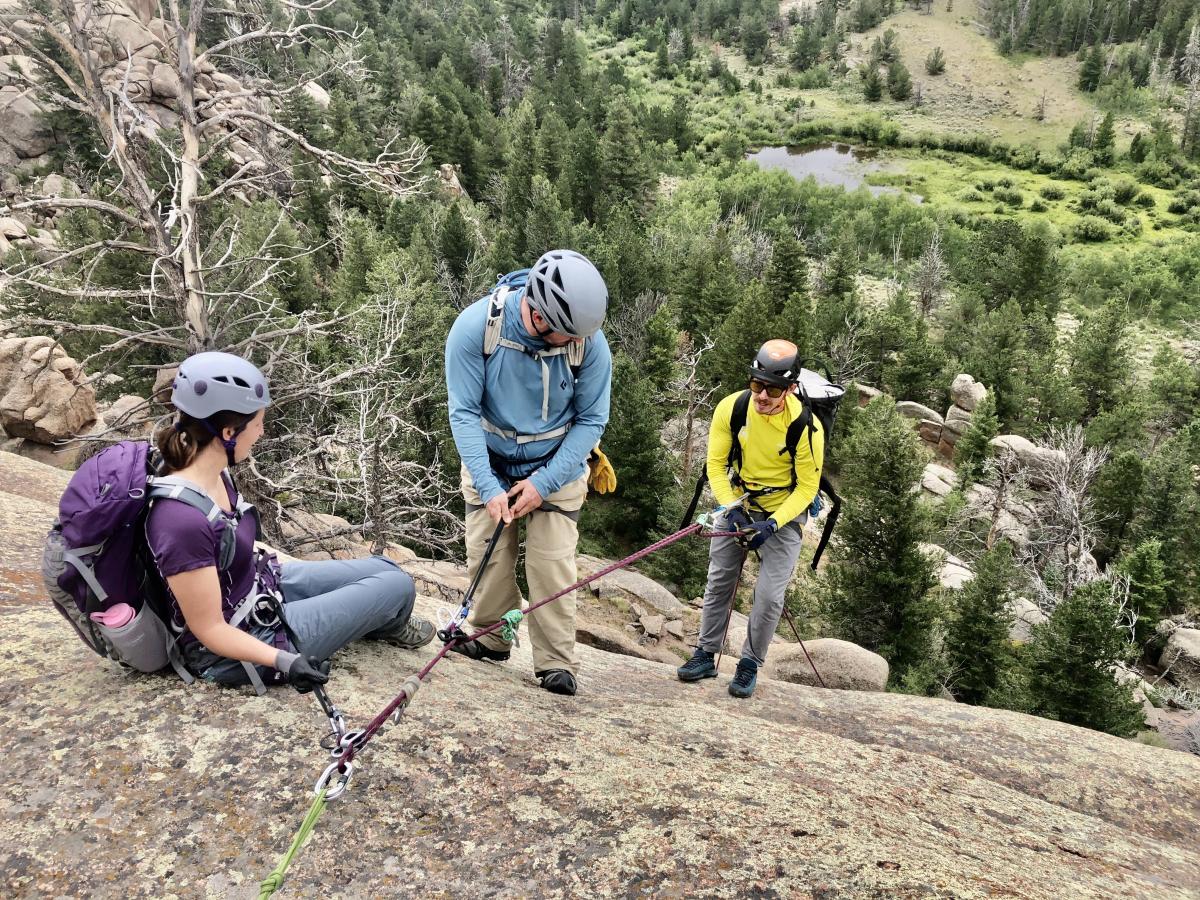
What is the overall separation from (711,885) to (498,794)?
0.99 metres

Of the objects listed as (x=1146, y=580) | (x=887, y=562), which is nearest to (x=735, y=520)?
(x=887, y=562)

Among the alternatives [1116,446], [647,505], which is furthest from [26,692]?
[1116,446]

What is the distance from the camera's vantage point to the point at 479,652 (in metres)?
4.82

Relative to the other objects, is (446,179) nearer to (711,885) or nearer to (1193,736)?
(1193,736)

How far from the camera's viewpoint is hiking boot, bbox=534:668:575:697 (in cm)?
452

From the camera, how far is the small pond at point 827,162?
99125mm

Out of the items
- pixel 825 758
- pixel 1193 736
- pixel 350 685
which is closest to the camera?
pixel 350 685

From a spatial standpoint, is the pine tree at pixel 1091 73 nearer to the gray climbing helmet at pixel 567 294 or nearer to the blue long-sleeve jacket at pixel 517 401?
the blue long-sleeve jacket at pixel 517 401

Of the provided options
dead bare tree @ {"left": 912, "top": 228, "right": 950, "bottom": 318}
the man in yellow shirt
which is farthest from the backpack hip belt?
dead bare tree @ {"left": 912, "top": 228, "right": 950, "bottom": 318}

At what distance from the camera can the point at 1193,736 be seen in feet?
Result: 52.2

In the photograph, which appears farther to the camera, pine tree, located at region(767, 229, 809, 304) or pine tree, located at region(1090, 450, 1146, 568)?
pine tree, located at region(767, 229, 809, 304)

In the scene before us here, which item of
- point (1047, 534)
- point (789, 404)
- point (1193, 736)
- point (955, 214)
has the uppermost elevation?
point (789, 404)

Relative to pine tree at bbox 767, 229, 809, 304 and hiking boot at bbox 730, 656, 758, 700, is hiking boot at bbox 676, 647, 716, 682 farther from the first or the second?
pine tree at bbox 767, 229, 809, 304

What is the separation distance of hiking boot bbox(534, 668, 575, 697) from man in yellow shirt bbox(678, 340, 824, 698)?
1590 mm
